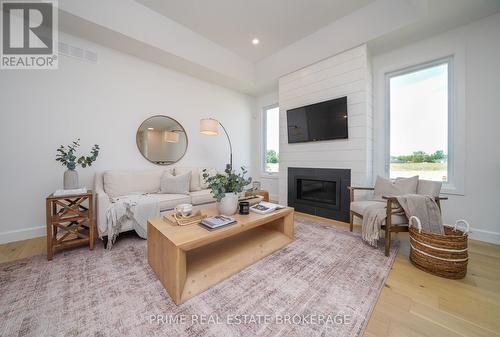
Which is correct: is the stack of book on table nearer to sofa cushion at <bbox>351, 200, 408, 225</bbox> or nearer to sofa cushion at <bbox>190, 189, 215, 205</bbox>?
sofa cushion at <bbox>190, 189, 215, 205</bbox>

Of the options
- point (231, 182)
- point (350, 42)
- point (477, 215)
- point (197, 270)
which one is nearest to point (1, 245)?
point (197, 270)

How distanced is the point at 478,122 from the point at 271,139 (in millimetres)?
3252

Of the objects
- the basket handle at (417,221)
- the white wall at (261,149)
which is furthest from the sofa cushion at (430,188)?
the white wall at (261,149)

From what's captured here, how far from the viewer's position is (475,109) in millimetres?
2238


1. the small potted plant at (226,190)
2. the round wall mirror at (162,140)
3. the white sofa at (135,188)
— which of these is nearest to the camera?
the small potted plant at (226,190)

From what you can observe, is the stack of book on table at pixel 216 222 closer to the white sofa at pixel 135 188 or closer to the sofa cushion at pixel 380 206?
the white sofa at pixel 135 188

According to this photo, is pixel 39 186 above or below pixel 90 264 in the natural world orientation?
above

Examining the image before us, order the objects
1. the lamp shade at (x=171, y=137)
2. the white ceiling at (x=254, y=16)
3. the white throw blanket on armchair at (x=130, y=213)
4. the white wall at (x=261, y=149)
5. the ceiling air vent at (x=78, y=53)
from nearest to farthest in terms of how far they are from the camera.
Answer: the white throw blanket on armchair at (x=130, y=213) < the ceiling air vent at (x=78, y=53) < the white ceiling at (x=254, y=16) < the lamp shade at (x=171, y=137) < the white wall at (x=261, y=149)

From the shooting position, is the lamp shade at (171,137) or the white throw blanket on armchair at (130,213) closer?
the white throw blanket on armchair at (130,213)

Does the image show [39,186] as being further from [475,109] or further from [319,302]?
[475,109]

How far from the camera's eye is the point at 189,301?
1256 mm

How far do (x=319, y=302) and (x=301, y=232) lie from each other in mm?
1235

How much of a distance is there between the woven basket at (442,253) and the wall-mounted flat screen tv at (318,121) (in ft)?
5.53

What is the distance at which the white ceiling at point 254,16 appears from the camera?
8.36ft
